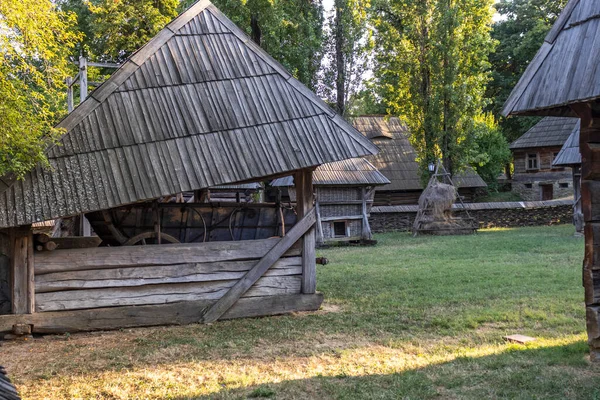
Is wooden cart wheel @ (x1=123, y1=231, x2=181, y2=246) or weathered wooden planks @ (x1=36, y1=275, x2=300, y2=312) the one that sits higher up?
wooden cart wheel @ (x1=123, y1=231, x2=181, y2=246)

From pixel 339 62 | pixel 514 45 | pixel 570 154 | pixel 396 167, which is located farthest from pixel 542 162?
pixel 339 62

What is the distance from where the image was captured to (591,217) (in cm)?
623

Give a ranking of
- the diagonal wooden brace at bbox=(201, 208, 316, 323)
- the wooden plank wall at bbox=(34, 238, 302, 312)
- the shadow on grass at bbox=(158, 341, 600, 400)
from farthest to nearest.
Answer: the diagonal wooden brace at bbox=(201, 208, 316, 323), the wooden plank wall at bbox=(34, 238, 302, 312), the shadow on grass at bbox=(158, 341, 600, 400)

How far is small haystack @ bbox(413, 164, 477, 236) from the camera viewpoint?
81.0 ft

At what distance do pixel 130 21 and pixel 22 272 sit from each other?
47.8 feet

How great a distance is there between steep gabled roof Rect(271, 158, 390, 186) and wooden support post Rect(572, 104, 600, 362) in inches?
618

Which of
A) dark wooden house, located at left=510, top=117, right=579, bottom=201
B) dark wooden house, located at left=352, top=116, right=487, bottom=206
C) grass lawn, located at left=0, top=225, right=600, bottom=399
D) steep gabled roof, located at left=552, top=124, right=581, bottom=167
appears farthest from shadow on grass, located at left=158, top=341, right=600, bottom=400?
dark wooden house, located at left=510, top=117, right=579, bottom=201

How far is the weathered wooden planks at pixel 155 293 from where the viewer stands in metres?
8.17

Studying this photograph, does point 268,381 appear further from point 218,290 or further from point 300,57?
point 300,57

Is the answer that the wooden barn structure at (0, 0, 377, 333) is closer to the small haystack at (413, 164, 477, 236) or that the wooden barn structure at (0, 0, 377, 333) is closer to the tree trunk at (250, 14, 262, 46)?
the tree trunk at (250, 14, 262, 46)

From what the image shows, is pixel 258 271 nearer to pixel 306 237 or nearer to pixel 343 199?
pixel 306 237

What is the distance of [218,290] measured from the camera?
Answer: 8.98 metres

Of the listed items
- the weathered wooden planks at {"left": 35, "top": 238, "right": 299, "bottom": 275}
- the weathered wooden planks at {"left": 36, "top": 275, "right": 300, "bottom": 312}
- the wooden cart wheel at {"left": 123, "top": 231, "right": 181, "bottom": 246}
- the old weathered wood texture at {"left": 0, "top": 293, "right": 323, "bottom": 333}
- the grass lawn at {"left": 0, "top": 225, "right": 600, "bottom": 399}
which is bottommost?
the grass lawn at {"left": 0, "top": 225, "right": 600, "bottom": 399}

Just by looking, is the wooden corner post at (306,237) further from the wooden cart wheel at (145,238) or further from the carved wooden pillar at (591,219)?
the carved wooden pillar at (591,219)
